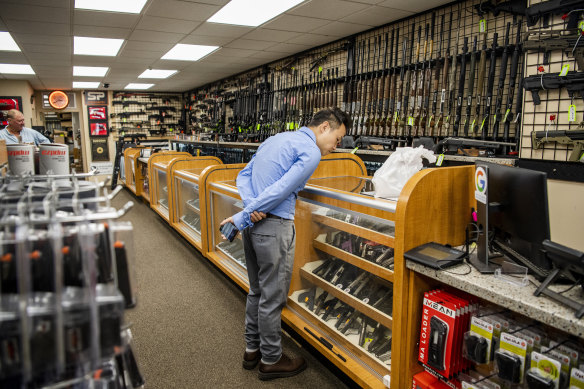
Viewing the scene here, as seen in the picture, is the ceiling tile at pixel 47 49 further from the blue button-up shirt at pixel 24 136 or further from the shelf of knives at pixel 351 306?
the shelf of knives at pixel 351 306

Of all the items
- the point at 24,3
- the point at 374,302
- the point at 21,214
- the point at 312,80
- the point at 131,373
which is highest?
the point at 24,3

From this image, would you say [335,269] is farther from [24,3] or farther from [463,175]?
[24,3]

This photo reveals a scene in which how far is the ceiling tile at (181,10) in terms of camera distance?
165 inches

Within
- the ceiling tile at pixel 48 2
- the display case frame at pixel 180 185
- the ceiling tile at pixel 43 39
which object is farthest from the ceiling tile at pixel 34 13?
the display case frame at pixel 180 185

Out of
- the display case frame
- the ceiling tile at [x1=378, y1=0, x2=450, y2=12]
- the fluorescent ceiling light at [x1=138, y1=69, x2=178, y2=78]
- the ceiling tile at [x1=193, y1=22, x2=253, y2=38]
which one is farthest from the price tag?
the fluorescent ceiling light at [x1=138, y1=69, x2=178, y2=78]

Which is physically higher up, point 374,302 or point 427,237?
point 427,237

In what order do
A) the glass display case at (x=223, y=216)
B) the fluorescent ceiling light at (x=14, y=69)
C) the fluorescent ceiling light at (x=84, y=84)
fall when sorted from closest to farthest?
1. the glass display case at (x=223, y=216)
2. the fluorescent ceiling light at (x=14, y=69)
3. the fluorescent ceiling light at (x=84, y=84)

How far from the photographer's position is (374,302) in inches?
81.4

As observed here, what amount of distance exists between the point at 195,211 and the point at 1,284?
142 inches

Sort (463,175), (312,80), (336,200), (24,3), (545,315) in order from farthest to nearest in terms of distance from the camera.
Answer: (312,80) → (24,3) → (336,200) → (463,175) → (545,315)

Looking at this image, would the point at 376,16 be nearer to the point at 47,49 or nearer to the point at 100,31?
the point at 100,31

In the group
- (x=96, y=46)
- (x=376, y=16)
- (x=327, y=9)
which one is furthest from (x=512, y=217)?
(x=96, y=46)

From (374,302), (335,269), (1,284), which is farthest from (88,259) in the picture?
(335,269)

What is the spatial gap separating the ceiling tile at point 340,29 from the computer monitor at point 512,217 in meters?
4.18
